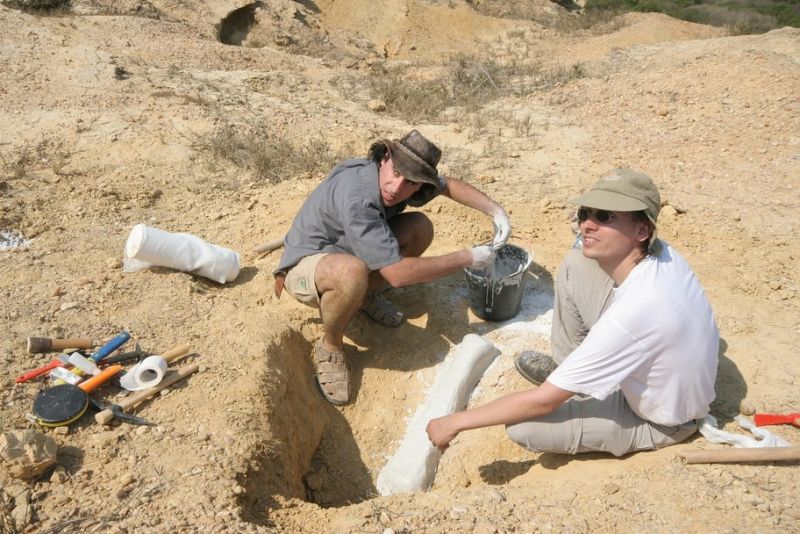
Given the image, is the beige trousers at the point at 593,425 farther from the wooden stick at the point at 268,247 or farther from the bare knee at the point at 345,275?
the wooden stick at the point at 268,247

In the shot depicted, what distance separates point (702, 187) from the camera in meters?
4.69

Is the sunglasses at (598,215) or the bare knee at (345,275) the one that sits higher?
the sunglasses at (598,215)

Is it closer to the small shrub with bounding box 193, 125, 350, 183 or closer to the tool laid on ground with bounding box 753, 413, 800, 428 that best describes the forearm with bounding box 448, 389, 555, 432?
the tool laid on ground with bounding box 753, 413, 800, 428

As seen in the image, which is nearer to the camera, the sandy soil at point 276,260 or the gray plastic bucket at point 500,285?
the sandy soil at point 276,260

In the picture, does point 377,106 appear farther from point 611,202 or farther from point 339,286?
point 611,202

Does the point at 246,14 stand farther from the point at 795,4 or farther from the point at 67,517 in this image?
the point at 795,4

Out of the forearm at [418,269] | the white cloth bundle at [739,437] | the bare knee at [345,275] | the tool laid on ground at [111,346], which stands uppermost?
the forearm at [418,269]

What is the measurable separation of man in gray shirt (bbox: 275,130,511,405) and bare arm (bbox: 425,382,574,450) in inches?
29.9

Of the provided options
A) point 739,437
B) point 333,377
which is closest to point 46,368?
point 333,377

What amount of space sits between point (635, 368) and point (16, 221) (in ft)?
13.0

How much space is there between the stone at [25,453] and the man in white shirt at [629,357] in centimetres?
139

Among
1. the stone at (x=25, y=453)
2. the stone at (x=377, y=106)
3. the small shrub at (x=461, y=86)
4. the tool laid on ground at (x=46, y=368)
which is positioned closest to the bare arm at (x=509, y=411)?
the stone at (x=25, y=453)

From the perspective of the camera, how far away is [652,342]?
194 cm

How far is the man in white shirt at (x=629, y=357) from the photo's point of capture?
1923mm
